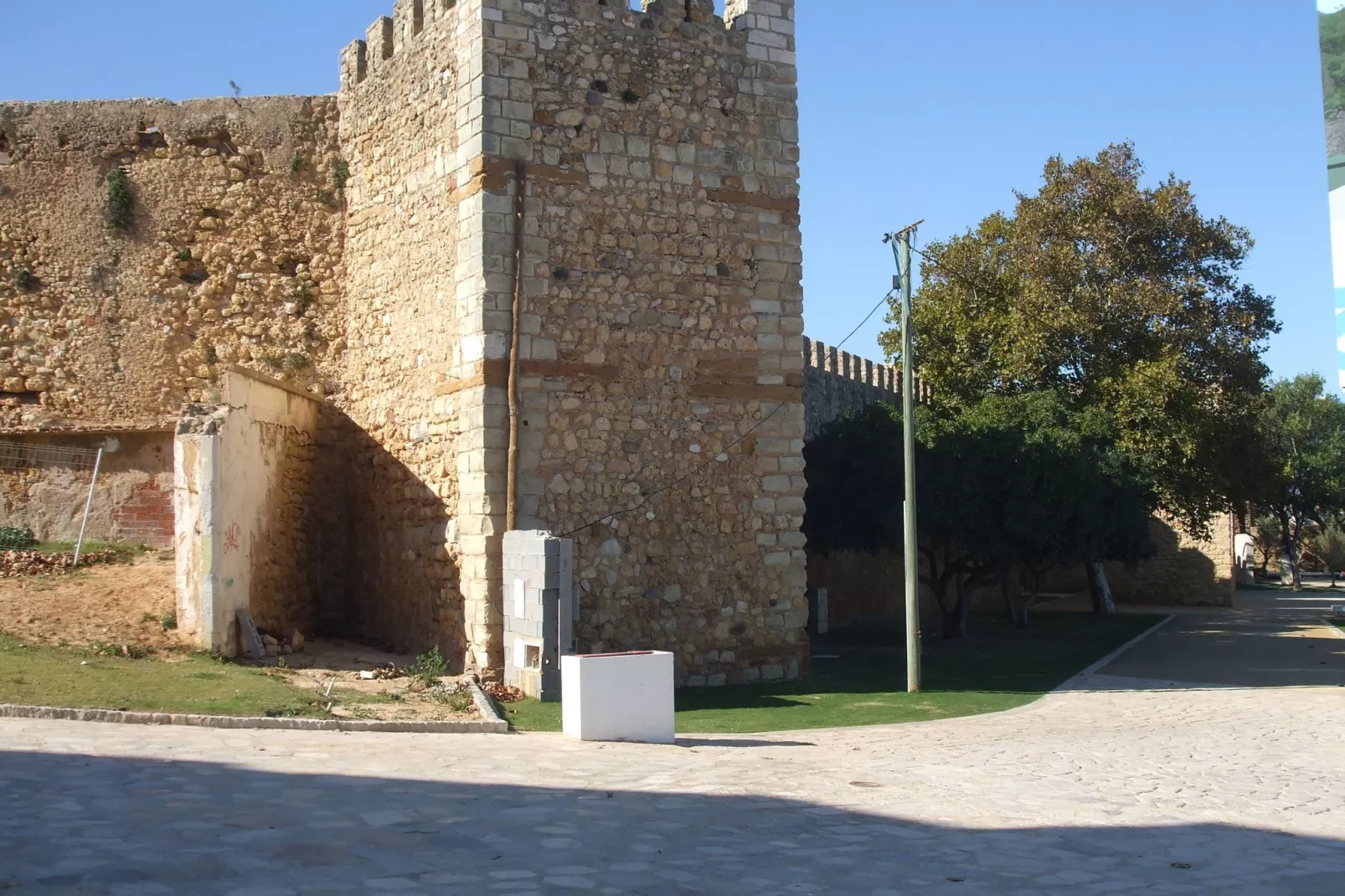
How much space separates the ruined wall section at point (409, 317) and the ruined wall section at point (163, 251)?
0.54 metres

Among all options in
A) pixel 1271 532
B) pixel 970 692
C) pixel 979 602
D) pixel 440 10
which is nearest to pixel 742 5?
pixel 440 10

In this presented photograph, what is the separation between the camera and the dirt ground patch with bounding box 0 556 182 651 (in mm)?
11023

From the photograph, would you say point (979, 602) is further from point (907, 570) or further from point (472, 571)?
point (472, 571)

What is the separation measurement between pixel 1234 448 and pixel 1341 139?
41.4ft

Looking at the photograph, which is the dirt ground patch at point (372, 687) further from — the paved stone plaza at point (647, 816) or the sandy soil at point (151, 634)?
the paved stone plaza at point (647, 816)

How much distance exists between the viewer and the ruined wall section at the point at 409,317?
1248 cm

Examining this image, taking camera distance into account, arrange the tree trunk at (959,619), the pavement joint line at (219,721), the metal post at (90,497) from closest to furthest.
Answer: the pavement joint line at (219,721) → the metal post at (90,497) → the tree trunk at (959,619)

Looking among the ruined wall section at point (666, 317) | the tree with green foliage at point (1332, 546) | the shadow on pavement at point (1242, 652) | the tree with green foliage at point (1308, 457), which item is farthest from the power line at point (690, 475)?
the tree with green foliage at point (1332, 546)

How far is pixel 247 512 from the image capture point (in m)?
12.3

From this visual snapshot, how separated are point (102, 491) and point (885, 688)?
9.07 m

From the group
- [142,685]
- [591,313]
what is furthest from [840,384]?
[142,685]

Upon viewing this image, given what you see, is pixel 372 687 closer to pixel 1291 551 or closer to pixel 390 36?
pixel 390 36

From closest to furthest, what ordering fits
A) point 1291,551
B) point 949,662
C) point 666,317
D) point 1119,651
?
point 666,317 → point 949,662 → point 1119,651 → point 1291,551

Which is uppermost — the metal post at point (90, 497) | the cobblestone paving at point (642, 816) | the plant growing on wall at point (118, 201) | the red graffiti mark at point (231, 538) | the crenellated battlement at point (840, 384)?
the plant growing on wall at point (118, 201)
